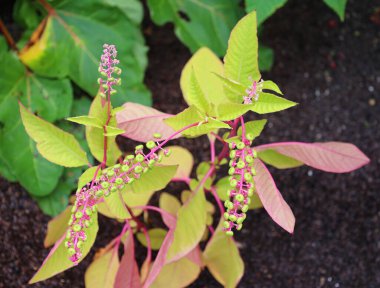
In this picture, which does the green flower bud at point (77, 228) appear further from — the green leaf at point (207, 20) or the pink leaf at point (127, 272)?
the green leaf at point (207, 20)

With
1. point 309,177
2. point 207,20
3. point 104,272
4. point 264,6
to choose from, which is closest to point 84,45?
point 207,20

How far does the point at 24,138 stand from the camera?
1440mm

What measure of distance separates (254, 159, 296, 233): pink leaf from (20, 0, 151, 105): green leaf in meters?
0.61

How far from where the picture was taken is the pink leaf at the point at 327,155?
1.13 meters

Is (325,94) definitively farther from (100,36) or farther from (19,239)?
(19,239)

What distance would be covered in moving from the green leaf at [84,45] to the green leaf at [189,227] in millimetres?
487

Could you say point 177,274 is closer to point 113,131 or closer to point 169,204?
point 169,204

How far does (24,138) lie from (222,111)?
2.24 ft

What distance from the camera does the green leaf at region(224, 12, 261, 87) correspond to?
95 cm

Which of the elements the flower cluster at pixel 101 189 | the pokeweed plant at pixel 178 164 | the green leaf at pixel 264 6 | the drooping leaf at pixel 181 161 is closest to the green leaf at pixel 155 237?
the pokeweed plant at pixel 178 164

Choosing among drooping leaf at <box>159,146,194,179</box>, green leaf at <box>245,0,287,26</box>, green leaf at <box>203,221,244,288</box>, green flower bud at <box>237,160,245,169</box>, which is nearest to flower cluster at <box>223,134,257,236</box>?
green flower bud at <box>237,160,245,169</box>

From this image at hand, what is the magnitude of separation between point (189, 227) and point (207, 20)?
73 centimetres

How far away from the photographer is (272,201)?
998mm

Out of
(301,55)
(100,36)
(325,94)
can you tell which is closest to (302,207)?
(325,94)
